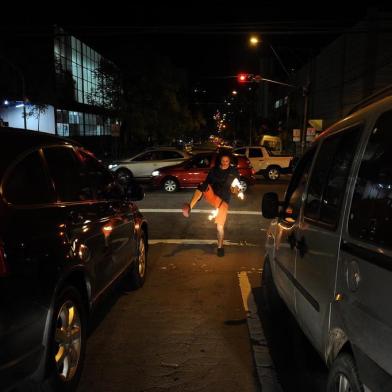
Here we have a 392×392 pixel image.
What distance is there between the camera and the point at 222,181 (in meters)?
8.03

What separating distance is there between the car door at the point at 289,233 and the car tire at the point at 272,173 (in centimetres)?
1991

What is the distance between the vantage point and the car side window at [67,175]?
3.82 metres

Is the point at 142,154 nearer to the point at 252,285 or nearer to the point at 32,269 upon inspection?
the point at 252,285

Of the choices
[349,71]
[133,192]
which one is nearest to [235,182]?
[133,192]

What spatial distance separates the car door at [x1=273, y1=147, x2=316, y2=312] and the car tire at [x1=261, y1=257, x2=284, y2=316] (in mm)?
384

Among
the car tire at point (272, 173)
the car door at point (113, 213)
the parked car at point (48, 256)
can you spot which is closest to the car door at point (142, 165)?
the car tire at point (272, 173)

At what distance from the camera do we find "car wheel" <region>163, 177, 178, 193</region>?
62.5ft

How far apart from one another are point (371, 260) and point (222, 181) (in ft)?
18.8

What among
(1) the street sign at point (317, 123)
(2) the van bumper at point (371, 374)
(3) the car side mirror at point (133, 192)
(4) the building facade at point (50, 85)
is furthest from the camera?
(4) the building facade at point (50, 85)

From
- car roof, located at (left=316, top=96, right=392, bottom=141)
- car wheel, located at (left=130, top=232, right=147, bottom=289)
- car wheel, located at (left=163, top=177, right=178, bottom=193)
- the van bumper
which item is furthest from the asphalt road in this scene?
car wheel, located at (left=163, top=177, right=178, bottom=193)

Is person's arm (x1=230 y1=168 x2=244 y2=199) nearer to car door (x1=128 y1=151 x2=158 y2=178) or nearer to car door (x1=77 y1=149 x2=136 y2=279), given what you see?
car door (x1=77 y1=149 x2=136 y2=279)

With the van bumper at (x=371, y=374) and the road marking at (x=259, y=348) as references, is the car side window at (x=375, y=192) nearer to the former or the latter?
the van bumper at (x=371, y=374)

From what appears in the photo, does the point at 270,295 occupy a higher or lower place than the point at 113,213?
lower

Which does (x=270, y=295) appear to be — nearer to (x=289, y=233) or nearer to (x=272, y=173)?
(x=289, y=233)
